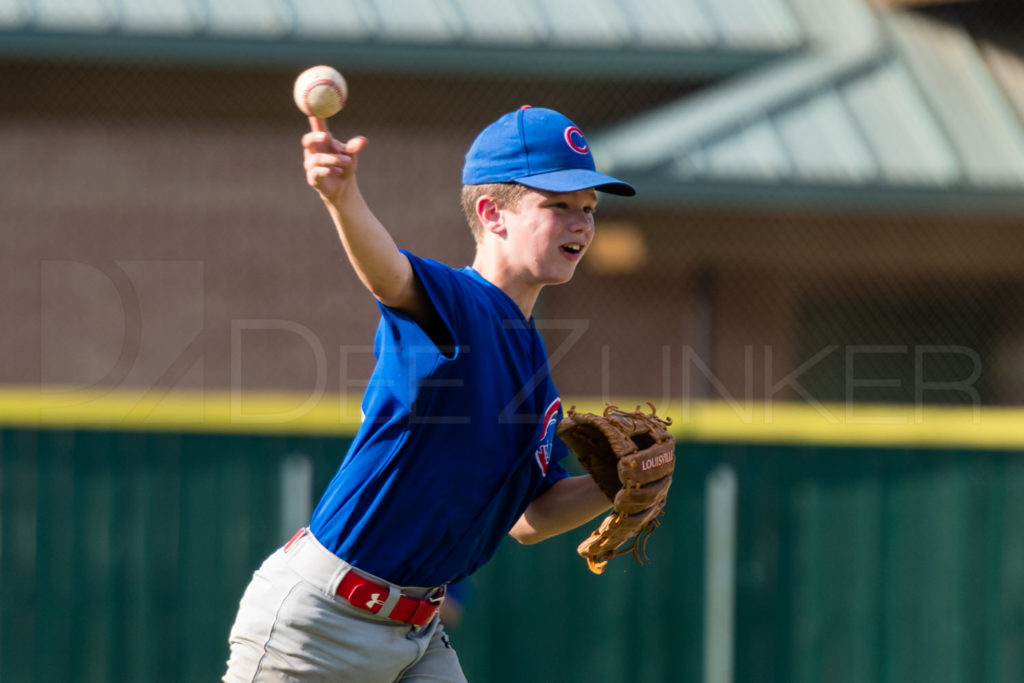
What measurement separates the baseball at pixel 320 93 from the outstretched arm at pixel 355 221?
31 millimetres

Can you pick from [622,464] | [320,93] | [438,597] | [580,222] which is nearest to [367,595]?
[438,597]

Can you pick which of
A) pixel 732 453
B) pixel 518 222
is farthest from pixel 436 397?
pixel 732 453

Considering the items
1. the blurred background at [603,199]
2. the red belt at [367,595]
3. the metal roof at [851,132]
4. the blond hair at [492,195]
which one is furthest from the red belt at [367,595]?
the metal roof at [851,132]

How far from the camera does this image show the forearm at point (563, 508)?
107 inches

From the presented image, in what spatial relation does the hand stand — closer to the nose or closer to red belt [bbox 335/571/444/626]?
the nose

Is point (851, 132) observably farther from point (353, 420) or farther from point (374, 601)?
point (374, 601)

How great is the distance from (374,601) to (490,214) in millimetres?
844

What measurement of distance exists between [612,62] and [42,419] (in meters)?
4.82

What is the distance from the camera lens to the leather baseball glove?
264 centimetres

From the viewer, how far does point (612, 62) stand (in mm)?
7957

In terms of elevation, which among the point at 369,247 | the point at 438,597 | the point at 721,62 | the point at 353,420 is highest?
the point at 721,62

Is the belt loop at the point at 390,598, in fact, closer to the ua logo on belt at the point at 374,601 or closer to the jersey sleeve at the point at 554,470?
the ua logo on belt at the point at 374,601

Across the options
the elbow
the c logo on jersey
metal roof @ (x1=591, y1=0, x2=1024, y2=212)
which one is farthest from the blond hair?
metal roof @ (x1=591, y1=0, x2=1024, y2=212)

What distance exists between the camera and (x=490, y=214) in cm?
254
